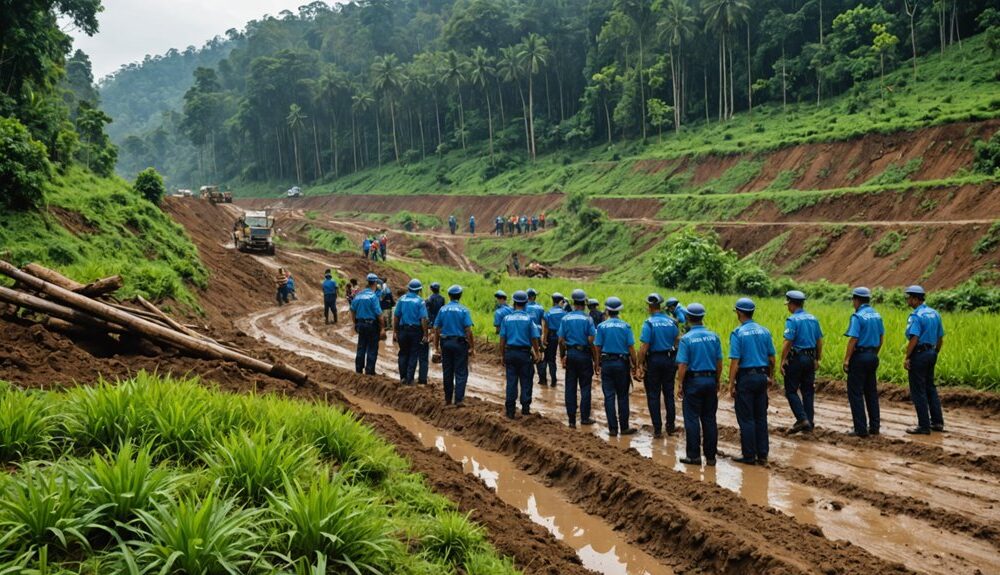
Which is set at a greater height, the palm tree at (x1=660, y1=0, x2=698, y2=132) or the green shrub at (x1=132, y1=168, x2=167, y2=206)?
the palm tree at (x1=660, y1=0, x2=698, y2=132)

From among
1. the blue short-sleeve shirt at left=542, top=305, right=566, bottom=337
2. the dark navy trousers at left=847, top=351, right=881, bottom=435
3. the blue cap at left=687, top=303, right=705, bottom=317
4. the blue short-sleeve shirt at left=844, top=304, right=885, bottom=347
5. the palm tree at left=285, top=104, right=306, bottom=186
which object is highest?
the palm tree at left=285, top=104, right=306, bottom=186

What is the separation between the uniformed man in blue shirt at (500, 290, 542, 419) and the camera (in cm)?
1061

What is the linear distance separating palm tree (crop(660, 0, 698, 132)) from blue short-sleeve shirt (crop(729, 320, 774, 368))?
52688 mm

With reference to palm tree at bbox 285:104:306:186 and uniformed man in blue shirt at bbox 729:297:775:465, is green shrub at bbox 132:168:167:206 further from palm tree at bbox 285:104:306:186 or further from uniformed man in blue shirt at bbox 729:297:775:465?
palm tree at bbox 285:104:306:186

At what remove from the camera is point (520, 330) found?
10633 mm

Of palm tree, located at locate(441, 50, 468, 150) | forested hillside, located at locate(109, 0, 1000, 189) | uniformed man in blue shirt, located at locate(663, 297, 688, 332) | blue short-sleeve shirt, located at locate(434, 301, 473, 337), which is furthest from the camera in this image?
palm tree, located at locate(441, 50, 468, 150)

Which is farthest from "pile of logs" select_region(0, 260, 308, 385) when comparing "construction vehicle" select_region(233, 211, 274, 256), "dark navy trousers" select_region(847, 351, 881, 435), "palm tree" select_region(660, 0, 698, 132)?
"palm tree" select_region(660, 0, 698, 132)

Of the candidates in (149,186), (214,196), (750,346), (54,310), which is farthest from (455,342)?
(214,196)

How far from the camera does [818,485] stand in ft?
24.6

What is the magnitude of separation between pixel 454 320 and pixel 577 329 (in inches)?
82.0

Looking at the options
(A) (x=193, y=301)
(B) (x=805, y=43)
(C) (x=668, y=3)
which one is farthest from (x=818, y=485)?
(C) (x=668, y=3)

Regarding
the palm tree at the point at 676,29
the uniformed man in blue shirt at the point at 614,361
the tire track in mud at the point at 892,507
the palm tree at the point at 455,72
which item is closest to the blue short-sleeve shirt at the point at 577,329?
the uniformed man in blue shirt at the point at 614,361

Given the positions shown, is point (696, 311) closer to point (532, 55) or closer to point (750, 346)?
point (750, 346)

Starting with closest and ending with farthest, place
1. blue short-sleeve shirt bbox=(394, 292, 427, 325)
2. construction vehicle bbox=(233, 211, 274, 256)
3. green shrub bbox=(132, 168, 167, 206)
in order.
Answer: blue short-sleeve shirt bbox=(394, 292, 427, 325) → green shrub bbox=(132, 168, 167, 206) → construction vehicle bbox=(233, 211, 274, 256)
